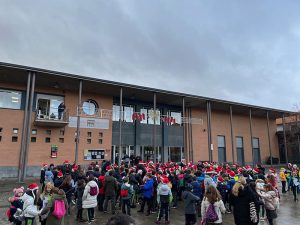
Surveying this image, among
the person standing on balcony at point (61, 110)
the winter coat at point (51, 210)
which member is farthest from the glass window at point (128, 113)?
the winter coat at point (51, 210)

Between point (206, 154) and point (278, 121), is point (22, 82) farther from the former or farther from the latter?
point (278, 121)

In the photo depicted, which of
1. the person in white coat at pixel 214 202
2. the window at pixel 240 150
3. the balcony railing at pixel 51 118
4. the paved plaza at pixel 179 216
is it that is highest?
the balcony railing at pixel 51 118

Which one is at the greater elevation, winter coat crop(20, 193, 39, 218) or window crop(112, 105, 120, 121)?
window crop(112, 105, 120, 121)

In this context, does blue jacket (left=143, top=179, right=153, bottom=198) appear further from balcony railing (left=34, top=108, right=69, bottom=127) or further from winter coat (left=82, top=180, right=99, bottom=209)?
balcony railing (left=34, top=108, right=69, bottom=127)

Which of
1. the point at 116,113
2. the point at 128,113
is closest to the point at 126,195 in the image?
the point at 116,113

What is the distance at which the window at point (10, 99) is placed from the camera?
1873cm

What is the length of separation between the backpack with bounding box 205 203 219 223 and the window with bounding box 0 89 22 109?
18.7 m

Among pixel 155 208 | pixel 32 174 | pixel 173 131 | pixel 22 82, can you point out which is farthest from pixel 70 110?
pixel 155 208

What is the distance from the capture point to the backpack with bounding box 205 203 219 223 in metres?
5.11

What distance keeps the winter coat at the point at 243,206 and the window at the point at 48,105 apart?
17920 mm

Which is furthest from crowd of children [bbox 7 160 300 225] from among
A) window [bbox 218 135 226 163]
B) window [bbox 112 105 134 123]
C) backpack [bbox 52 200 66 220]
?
window [bbox 218 135 226 163]

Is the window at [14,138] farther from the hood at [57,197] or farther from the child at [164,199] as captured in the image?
the hood at [57,197]

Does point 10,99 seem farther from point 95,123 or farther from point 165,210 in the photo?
point 165,210

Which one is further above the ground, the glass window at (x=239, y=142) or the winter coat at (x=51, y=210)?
the glass window at (x=239, y=142)
